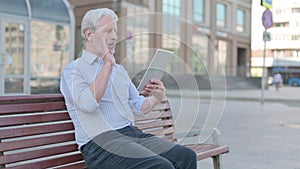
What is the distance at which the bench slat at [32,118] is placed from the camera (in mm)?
2482

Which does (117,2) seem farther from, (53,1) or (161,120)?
(161,120)

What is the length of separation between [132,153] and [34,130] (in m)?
0.65

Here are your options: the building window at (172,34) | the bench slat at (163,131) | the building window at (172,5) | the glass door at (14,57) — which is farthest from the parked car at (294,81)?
the building window at (172,34)

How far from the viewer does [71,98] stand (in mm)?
2537

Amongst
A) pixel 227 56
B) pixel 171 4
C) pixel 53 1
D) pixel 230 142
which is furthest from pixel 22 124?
pixel 227 56

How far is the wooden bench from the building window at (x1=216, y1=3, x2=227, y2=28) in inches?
1483

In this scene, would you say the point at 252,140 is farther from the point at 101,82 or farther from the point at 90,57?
the point at 101,82

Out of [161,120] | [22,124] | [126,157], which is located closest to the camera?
[126,157]

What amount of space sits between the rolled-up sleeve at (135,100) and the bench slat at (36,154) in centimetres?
46

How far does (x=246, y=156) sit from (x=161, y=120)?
184 centimetres

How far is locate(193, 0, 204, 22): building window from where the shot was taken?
119ft

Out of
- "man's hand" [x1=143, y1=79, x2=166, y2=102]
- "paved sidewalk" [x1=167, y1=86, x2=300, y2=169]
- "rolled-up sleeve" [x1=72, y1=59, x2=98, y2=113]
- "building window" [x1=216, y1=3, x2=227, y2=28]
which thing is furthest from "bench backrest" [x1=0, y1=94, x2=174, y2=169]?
"building window" [x1=216, y1=3, x2=227, y2=28]

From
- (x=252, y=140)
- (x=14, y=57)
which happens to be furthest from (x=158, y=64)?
(x=14, y=57)

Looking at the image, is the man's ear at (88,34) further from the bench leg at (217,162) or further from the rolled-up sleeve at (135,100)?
the bench leg at (217,162)
